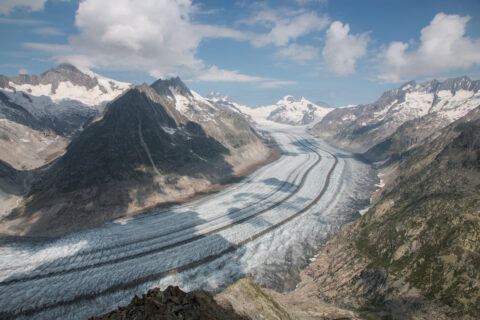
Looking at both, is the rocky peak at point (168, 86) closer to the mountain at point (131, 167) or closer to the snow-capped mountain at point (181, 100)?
the snow-capped mountain at point (181, 100)

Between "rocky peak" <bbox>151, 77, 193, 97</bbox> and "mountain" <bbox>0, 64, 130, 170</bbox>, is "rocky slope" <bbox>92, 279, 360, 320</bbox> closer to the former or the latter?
"mountain" <bbox>0, 64, 130, 170</bbox>

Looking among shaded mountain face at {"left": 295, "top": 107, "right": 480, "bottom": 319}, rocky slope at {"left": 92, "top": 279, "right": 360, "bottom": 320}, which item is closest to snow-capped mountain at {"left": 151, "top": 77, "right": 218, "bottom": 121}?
shaded mountain face at {"left": 295, "top": 107, "right": 480, "bottom": 319}

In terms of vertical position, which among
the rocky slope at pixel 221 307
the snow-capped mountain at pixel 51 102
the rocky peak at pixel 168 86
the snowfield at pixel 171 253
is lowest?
the snowfield at pixel 171 253

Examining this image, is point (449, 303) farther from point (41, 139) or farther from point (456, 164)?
point (41, 139)

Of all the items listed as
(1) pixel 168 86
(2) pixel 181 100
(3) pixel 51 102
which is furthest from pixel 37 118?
(2) pixel 181 100

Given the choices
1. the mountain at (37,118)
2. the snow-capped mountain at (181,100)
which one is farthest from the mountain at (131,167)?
the mountain at (37,118)

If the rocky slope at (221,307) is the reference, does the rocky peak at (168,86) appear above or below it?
→ above

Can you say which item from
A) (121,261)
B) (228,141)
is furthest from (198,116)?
(121,261)
